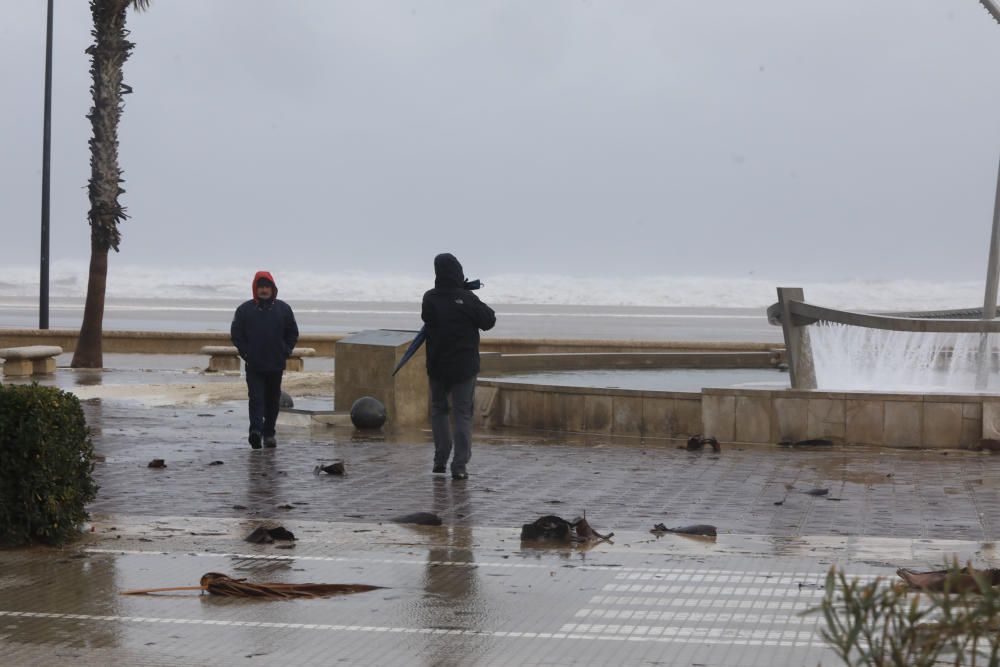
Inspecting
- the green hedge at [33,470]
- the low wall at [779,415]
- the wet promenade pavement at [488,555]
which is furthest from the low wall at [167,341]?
the green hedge at [33,470]

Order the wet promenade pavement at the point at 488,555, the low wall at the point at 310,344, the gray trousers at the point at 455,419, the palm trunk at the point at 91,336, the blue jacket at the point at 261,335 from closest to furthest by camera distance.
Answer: the wet promenade pavement at the point at 488,555 → the gray trousers at the point at 455,419 → the blue jacket at the point at 261,335 → the palm trunk at the point at 91,336 → the low wall at the point at 310,344

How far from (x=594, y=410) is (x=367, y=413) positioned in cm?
237

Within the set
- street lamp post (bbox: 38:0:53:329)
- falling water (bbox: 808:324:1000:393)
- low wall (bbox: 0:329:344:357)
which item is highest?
street lamp post (bbox: 38:0:53:329)

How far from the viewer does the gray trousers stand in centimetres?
1148

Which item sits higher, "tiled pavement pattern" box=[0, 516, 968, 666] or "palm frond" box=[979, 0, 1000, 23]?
"palm frond" box=[979, 0, 1000, 23]

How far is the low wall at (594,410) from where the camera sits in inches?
583

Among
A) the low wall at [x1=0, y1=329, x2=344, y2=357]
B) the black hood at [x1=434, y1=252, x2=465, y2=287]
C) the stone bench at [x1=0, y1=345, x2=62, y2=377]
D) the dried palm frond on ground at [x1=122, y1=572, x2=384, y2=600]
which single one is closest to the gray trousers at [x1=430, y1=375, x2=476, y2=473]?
the black hood at [x1=434, y1=252, x2=465, y2=287]

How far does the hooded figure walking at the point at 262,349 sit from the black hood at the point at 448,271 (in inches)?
92.4

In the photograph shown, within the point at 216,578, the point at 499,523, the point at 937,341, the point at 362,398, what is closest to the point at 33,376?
the point at 362,398

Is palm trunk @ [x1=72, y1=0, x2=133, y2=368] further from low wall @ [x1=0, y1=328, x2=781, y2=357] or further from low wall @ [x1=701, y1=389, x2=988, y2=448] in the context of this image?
low wall @ [x1=701, y1=389, x2=988, y2=448]

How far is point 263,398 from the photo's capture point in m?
13.8

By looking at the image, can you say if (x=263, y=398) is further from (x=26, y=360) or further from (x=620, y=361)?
(x=26, y=360)

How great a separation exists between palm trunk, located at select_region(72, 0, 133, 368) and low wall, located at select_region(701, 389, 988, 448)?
15.5 m

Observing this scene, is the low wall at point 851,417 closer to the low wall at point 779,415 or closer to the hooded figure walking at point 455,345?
the low wall at point 779,415
